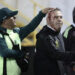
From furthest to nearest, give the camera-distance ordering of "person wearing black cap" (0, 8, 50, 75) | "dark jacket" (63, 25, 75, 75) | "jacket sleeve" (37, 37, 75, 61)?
"person wearing black cap" (0, 8, 50, 75)
"dark jacket" (63, 25, 75, 75)
"jacket sleeve" (37, 37, 75, 61)

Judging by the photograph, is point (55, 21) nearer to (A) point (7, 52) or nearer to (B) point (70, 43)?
(B) point (70, 43)

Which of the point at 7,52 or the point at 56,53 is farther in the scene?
the point at 7,52

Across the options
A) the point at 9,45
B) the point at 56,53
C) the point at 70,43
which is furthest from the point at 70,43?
the point at 9,45

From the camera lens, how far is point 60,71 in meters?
2.73

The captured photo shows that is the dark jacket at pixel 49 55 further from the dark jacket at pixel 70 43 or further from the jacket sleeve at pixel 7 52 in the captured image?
the jacket sleeve at pixel 7 52

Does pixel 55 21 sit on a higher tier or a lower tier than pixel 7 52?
higher

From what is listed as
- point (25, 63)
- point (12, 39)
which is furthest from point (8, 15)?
point (25, 63)

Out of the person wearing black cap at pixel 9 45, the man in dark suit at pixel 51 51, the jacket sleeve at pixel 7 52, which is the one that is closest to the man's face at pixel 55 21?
the man in dark suit at pixel 51 51

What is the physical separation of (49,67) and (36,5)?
10.2 feet

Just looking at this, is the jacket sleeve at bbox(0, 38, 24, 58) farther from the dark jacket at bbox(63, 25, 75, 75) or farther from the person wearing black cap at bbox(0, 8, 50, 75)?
the dark jacket at bbox(63, 25, 75, 75)

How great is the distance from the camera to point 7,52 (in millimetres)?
2912

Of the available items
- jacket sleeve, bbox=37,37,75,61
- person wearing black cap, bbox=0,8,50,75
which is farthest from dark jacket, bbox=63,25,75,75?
person wearing black cap, bbox=0,8,50,75

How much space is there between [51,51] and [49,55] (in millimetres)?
50

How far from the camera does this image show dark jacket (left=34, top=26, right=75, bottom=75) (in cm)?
271
